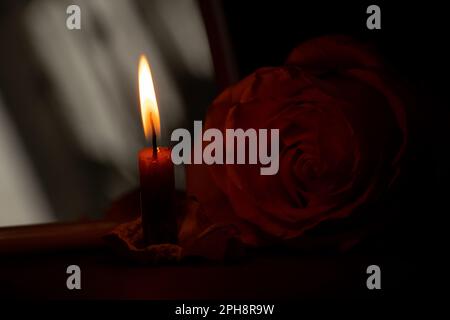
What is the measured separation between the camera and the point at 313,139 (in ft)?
2.02

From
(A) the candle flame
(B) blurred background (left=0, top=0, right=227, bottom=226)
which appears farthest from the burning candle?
(B) blurred background (left=0, top=0, right=227, bottom=226)

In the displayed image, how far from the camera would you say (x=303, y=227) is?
0.60 m

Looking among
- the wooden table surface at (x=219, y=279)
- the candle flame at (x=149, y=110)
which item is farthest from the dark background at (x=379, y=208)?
the candle flame at (x=149, y=110)

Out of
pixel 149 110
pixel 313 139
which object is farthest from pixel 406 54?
pixel 149 110

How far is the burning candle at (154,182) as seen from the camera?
61cm

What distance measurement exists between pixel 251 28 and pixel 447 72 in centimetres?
24

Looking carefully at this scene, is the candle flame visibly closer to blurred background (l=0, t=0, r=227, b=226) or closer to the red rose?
the red rose

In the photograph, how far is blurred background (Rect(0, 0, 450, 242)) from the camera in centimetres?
78

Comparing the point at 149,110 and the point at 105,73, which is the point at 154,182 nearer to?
the point at 149,110

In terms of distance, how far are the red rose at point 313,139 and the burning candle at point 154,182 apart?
50 mm
